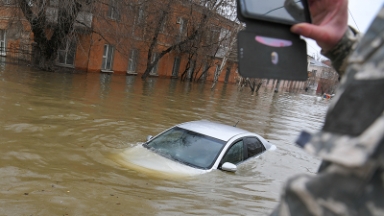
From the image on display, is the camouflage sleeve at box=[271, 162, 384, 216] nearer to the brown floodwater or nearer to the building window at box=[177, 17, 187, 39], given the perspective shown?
the brown floodwater

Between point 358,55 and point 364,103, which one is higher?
point 358,55

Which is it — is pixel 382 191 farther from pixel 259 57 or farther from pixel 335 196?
pixel 259 57

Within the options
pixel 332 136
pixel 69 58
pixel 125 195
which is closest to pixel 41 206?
pixel 125 195

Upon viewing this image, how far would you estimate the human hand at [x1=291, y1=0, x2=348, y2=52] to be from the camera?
4.17 feet

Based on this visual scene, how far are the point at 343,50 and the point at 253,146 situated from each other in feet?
19.4

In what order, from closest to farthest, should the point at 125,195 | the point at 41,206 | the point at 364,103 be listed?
the point at 364,103, the point at 41,206, the point at 125,195

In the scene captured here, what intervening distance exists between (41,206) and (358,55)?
14.1 feet

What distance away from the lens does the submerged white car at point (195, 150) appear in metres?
5.86

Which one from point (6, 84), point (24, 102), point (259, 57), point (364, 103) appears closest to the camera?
point (364, 103)

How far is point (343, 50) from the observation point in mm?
1344

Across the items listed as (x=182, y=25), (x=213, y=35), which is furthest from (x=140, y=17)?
(x=213, y=35)

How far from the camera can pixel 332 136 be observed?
87 cm

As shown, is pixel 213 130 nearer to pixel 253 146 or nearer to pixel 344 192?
pixel 253 146

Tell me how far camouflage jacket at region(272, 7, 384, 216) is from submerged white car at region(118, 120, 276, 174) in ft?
16.0
